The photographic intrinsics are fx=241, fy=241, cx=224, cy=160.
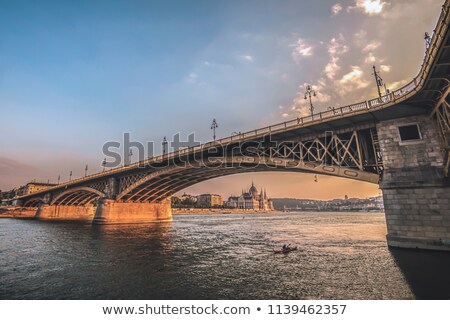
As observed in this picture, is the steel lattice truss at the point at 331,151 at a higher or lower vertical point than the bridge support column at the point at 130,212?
higher

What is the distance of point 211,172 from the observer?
47406mm

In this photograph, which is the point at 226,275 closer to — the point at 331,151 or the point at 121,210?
the point at 331,151

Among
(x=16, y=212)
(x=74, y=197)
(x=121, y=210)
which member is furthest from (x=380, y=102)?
(x=16, y=212)

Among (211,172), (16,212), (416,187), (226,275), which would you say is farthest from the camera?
(16,212)

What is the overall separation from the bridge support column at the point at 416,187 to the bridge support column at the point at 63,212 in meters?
86.3

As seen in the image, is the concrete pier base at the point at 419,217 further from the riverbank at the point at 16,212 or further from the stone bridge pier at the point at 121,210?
the riverbank at the point at 16,212

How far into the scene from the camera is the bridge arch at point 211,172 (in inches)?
932

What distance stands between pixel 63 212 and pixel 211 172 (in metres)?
67.0

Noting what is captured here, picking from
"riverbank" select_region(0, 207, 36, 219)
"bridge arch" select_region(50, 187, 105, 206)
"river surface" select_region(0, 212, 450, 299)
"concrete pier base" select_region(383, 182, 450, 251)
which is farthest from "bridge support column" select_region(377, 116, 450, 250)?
"riverbank" select_region(0, 207, 36, 219)

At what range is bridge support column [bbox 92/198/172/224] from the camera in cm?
5228

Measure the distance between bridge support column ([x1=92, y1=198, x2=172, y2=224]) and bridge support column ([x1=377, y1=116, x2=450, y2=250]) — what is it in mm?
51134

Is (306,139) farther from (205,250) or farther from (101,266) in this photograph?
(101,266)

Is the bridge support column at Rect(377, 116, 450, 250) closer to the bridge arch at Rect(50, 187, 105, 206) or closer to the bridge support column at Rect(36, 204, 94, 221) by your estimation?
the bridge arch at Rect(50, 187, 105, 206)

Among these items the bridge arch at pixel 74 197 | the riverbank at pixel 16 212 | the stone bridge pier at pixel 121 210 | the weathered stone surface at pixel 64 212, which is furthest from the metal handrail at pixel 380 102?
the riverbank at pixel 16 212
